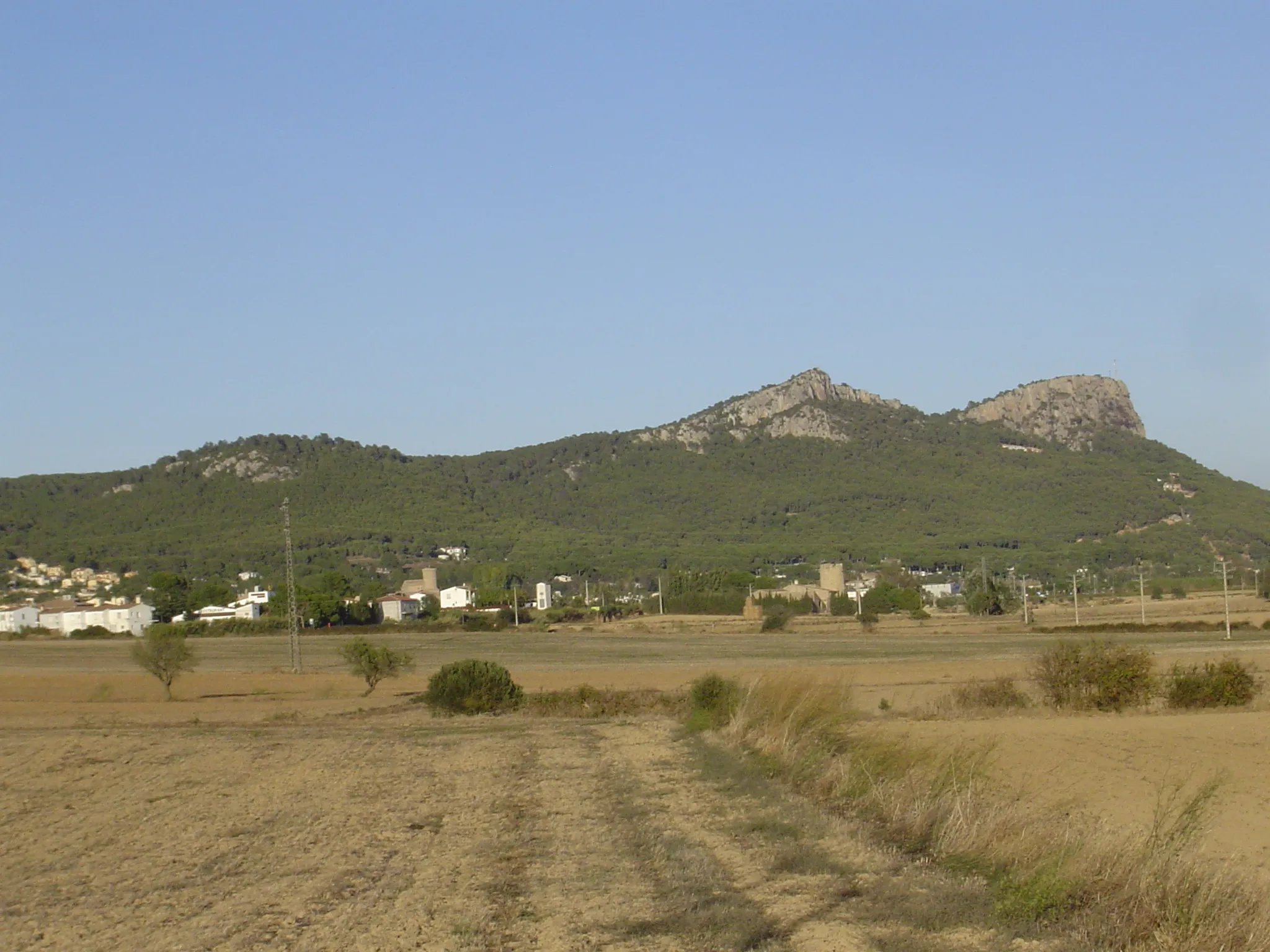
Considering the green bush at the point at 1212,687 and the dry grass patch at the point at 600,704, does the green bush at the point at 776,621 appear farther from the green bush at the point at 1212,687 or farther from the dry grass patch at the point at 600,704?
the green bush at the point at 1212,687

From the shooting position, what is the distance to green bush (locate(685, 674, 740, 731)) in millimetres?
22625

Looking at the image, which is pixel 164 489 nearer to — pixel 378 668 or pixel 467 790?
pixel 378 668

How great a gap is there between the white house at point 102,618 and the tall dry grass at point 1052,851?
10267 cm

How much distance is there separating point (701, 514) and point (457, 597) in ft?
209

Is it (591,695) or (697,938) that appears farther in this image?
(591,695)

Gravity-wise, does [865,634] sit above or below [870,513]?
below

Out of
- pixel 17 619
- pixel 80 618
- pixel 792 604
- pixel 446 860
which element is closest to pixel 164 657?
pixel 446 860

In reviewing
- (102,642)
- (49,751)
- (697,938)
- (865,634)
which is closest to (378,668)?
(49,751)

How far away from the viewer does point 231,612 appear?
4397 inches

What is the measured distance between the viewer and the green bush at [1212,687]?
30328 mm

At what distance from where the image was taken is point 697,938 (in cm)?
719

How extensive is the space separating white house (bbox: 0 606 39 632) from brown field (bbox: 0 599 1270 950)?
88.8 meters

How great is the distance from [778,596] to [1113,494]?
88.2 meters

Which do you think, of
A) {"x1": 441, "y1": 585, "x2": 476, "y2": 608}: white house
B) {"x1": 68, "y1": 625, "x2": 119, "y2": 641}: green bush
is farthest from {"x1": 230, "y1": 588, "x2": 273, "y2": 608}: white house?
{"x1": 441, "y1": 585, "x2": 476, "y2": 608}: white house
